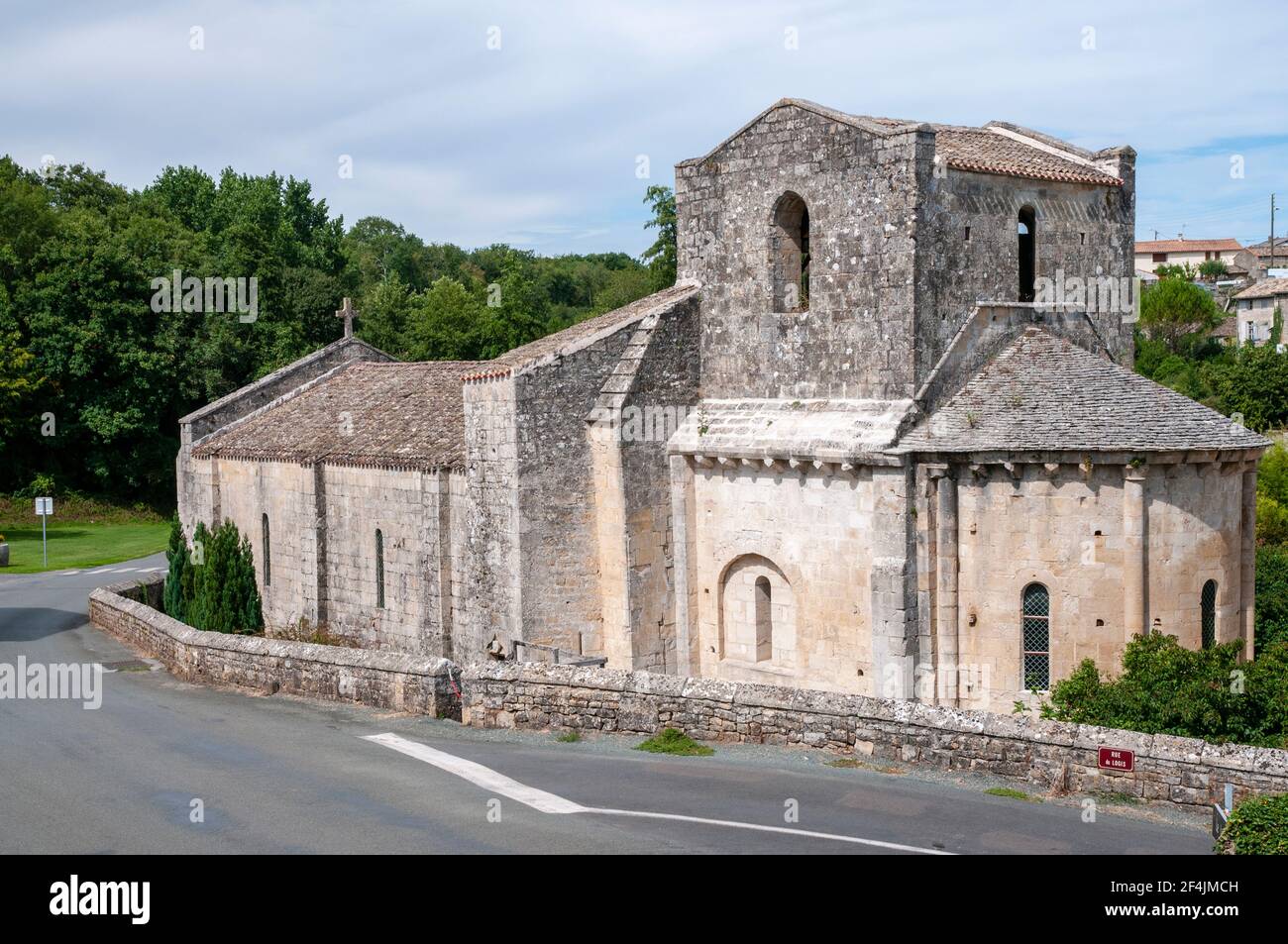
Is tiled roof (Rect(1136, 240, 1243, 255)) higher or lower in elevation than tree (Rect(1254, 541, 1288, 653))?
higher

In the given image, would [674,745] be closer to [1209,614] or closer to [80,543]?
[1209,614]

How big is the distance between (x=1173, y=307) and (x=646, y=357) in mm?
59461

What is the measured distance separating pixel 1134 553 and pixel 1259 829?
824cm

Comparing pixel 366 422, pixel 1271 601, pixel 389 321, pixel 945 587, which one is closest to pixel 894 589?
pixel 945 587

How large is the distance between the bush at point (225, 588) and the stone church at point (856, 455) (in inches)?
276

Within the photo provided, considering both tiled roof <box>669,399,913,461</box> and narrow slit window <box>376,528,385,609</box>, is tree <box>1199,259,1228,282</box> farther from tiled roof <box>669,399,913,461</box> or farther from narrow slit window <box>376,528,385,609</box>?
tiled roof <box>669,399,913,461</box>

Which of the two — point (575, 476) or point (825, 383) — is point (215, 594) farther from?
point (825, 383)

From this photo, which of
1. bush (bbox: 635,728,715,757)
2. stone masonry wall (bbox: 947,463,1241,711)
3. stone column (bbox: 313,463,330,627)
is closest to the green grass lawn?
stone column (bbox: 313,463,330,627)

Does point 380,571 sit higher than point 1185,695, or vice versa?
point 380,571

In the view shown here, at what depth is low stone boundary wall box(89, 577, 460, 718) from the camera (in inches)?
763

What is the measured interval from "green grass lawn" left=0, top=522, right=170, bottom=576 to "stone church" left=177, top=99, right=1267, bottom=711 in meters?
25.0

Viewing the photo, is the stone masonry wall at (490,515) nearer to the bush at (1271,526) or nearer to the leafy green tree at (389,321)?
the bush at (1271,526)

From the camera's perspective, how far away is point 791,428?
70.8 feet

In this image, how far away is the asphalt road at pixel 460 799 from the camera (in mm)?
12742
